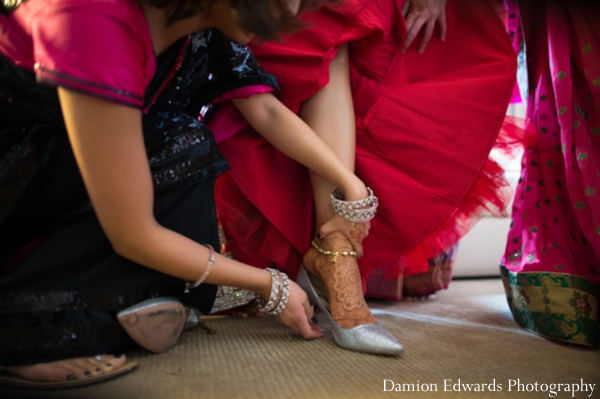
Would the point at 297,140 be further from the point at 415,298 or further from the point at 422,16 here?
the point at 415,298

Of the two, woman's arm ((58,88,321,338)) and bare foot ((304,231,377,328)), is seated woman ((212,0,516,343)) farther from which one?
woman's arm ((58,88,321,338))

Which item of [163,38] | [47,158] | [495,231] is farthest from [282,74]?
[495,231]

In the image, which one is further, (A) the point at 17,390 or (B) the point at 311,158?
(B) the point at 311,158

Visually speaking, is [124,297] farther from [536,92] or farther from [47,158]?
[536,92]

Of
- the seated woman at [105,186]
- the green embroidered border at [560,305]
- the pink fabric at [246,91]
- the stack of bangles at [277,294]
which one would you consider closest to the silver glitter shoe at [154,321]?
the seated woman at [105,186]

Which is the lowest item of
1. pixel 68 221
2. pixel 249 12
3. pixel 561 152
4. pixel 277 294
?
pixel 277 294

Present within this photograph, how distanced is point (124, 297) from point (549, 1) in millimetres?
885

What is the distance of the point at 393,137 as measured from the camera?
2.77ft

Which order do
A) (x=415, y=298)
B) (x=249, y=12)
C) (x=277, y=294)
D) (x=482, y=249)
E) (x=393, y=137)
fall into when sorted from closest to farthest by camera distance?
1. (x=249, y=12)
2. (x=277, y=294)
3. (x=393, y=137)
4. (x=415, y=298)
5. (x=482, y=249)

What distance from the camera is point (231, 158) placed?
86 centimetres

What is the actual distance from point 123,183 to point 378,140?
1.63 feet

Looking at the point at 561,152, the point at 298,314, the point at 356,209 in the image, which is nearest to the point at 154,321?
the point at 298,314

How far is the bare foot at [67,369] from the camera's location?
0.55m

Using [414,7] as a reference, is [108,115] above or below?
below
